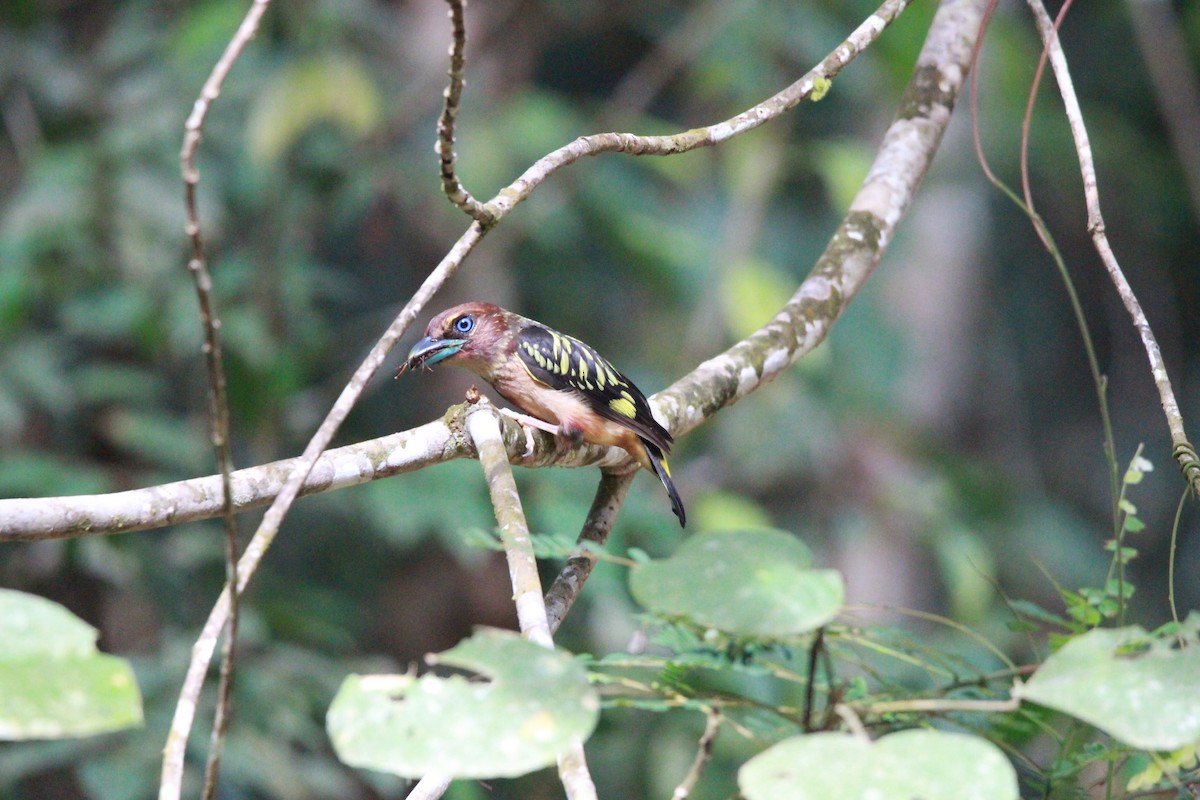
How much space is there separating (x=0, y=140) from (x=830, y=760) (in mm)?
8128

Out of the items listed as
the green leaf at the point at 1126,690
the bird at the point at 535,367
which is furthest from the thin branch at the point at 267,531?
the bird at the point at 535,367

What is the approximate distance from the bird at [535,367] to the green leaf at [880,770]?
2170 mm

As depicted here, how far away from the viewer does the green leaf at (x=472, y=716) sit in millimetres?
1308

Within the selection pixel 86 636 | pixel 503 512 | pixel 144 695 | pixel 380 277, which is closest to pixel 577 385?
pixel 503 512

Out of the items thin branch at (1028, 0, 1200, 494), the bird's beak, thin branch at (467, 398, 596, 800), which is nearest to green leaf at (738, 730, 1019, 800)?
thin branch at (467, 398, 596, 800)

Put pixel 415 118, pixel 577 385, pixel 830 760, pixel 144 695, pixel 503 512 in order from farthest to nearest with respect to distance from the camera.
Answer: pixel 415 118 < pixel 144 695 < pixel 577 385 < pixel 503 512 < pixel 830 760

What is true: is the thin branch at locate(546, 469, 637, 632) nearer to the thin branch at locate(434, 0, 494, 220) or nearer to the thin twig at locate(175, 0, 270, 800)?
the thin branch at locate(434, 0, 494, 220)

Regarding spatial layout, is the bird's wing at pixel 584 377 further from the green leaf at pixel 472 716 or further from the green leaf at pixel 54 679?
the green leaf at pixel 54 679

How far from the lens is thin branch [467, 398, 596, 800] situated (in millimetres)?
1666

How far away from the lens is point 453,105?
1.98 meters

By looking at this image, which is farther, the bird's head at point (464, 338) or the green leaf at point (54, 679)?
the bird's head at point (464, 338)

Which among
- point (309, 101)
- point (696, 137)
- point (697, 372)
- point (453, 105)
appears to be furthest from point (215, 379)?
point (309, 101)

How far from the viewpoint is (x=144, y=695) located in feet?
17.1

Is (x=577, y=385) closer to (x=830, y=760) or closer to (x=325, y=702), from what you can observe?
(x=830, y=760)
